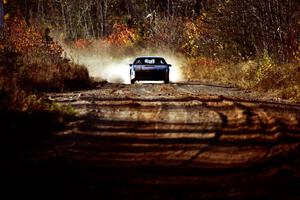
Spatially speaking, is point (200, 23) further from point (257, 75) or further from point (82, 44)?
point (82, 44)

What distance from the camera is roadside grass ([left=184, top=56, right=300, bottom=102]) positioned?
809 inches

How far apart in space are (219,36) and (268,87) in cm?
1117

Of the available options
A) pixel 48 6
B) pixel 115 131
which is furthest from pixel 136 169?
pixel 48 6

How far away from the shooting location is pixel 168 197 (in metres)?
6.17

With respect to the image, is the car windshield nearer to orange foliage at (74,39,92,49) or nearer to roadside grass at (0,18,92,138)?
roadside grass at (0,18,92,138)

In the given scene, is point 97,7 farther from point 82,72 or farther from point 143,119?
point 143,119

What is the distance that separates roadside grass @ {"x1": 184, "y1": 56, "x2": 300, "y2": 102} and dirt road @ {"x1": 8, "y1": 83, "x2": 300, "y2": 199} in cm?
645

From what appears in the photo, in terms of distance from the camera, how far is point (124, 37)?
56875 millimetres

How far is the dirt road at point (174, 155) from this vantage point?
259 inches

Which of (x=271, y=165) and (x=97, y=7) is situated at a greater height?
(x=97, y=7)

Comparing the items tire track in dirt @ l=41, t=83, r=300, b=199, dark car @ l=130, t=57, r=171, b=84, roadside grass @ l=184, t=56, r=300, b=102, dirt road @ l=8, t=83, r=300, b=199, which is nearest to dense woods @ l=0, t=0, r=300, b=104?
roadside grass @ l=184, t=56, r=300, b=102

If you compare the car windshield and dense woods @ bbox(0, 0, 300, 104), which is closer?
dense woods @ bbox(0, 0, 300, 104)

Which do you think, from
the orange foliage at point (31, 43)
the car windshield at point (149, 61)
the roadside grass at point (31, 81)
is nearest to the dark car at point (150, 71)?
the car windshield at point (149, 61)

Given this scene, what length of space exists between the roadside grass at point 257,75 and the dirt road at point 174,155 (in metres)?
6.45
